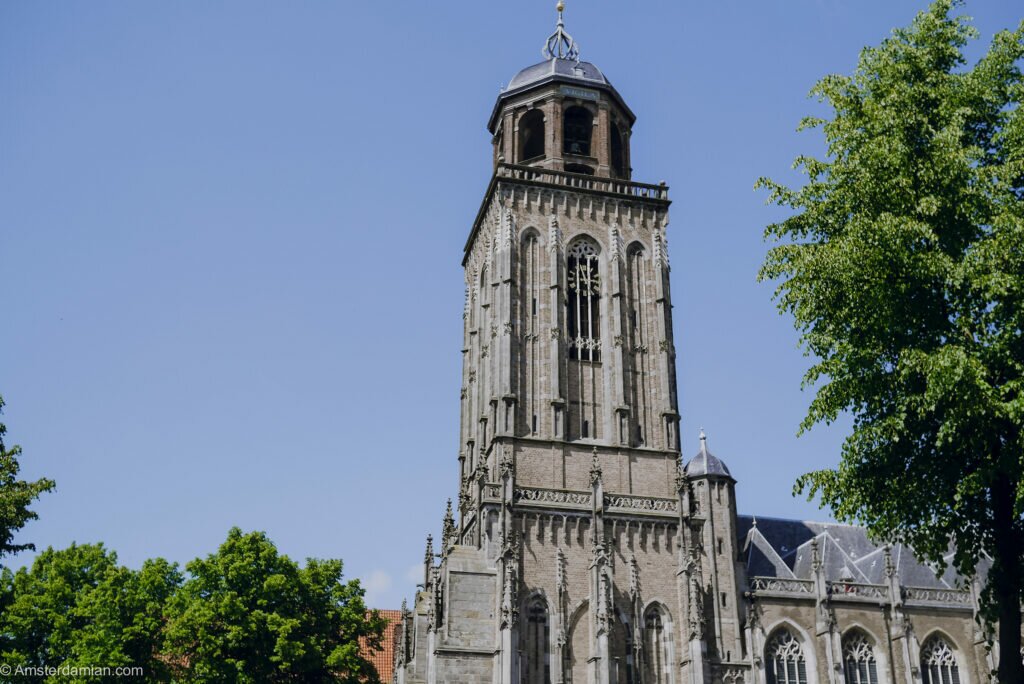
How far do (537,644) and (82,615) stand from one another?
48.5 feet

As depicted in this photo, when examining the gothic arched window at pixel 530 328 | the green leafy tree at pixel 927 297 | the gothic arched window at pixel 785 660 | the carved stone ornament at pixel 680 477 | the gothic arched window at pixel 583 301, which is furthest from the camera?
the gothic arched window at pixel 583 301

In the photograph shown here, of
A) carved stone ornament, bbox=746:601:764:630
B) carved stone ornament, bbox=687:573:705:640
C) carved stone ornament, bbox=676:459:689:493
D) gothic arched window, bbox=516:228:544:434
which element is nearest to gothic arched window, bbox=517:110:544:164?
gothic arched window, bbox=516:228:544:434

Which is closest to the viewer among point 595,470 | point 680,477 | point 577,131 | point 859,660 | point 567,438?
point 595,470

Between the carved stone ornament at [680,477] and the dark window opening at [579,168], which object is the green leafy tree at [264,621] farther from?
the dark window opening at [579,168]

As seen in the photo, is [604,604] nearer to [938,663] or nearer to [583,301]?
[583,301]

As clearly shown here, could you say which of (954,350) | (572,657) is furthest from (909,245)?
(572,657)

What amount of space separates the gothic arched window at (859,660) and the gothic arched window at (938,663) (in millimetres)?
2128

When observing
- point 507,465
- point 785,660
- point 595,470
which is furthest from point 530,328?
point 785,660

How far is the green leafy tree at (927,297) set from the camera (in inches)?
728

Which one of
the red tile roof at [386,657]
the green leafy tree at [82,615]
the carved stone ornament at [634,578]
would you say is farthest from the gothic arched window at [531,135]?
the green leafy tree at [82,615]

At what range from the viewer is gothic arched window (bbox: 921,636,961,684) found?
4162 cm

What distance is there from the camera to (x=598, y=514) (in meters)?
37.0

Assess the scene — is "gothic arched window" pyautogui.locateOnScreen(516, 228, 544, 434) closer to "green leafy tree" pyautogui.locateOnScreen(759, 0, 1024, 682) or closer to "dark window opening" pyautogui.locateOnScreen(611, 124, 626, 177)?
"dark window opening" pyautogui.locateOnScreen(611, 124, 626, 177)

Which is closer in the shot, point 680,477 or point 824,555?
point 680,477
